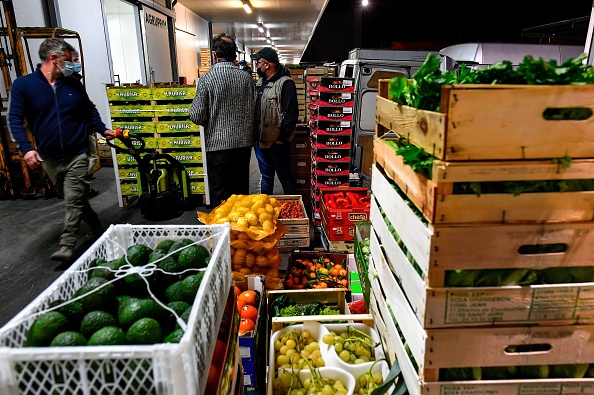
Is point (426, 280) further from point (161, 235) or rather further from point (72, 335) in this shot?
point (161, 235)

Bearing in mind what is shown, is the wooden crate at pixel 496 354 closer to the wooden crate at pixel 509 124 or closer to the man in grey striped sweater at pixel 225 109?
the wooden crate at pixel 509 124

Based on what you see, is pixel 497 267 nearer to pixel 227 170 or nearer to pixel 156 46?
pixel 227 170

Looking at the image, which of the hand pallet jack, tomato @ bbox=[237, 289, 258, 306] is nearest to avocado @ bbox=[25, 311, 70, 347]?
tomato @ bbox=[237, 289, 258, 306]

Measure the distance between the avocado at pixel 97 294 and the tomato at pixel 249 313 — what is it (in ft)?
3.66

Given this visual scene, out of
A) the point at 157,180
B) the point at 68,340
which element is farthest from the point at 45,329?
the point at 157,180

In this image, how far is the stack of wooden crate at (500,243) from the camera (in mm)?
1189

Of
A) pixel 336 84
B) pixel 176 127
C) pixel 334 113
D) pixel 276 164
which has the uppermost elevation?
pixel 336 84

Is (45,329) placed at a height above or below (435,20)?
below

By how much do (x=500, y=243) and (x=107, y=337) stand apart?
1.20 meters

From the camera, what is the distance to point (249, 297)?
255 centimetres

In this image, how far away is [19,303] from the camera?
3.33 metres

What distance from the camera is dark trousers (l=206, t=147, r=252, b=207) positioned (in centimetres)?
422

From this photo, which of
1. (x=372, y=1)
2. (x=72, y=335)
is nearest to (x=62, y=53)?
(x=72, y=335)

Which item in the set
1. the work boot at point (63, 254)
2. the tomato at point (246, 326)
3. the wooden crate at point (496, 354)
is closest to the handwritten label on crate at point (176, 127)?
the work boot at point (63, 254)
